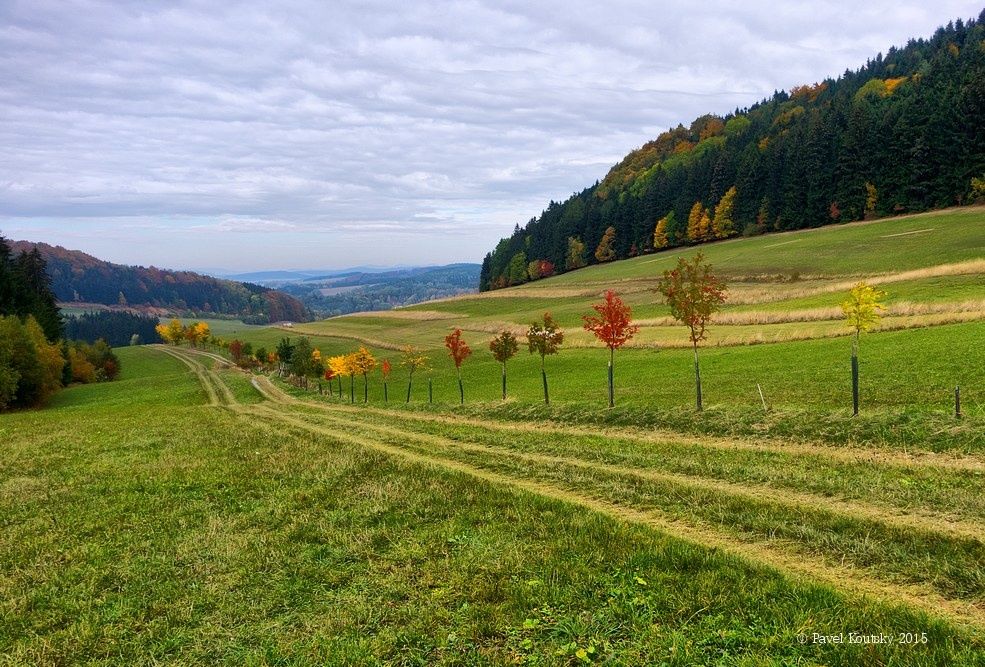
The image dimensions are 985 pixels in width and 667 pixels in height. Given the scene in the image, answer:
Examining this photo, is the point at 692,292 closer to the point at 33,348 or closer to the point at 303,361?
the point at 303,361

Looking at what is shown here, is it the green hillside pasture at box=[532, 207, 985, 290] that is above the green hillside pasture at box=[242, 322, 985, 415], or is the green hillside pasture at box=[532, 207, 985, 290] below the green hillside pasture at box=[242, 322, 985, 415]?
above

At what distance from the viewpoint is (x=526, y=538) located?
9414mm

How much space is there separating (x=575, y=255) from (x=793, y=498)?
15613 cm

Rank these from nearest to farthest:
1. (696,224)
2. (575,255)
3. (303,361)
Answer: (303,361) → (696,224) → (575,255)

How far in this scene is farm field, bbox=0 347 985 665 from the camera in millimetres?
6445

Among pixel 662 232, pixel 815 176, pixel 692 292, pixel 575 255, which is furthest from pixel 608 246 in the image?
pixel 692 292

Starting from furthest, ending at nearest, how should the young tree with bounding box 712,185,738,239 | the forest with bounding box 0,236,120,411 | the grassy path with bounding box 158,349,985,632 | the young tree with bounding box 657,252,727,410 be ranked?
1. the young tree with bounding box 712,185,738,239
2. the forest with bounding box 0,236,120,411
3. the young tree with bounding box 657,252,727,410
4. the grassy path with bounding box 158,349,985,632

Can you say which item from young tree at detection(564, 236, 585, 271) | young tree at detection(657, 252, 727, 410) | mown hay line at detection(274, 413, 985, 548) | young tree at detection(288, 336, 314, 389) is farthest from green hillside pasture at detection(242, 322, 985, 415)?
young tree at detection(564, 236, 585, 271)

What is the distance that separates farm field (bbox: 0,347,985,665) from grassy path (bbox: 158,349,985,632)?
0.18 ft

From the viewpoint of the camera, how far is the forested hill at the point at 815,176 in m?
97.1

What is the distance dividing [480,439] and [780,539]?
43.9ft

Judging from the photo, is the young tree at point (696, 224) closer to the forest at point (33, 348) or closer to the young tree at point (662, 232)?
the young tree at point (662, 232)

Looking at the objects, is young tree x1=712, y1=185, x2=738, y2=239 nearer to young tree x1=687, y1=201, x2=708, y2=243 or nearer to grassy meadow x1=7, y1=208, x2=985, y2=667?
young tree x1=687, y1=201, x2=708, y2=243

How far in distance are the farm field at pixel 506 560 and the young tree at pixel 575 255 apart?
15019 centimetres
